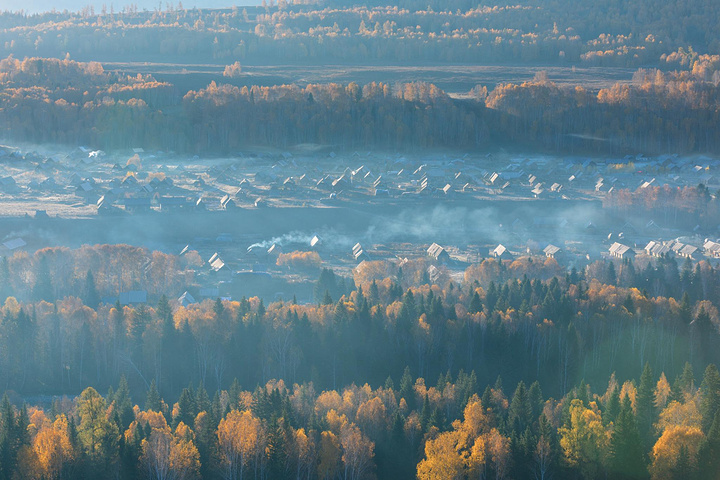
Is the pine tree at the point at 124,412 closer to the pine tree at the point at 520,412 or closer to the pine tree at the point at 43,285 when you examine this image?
the pine tree at the point at 520,412

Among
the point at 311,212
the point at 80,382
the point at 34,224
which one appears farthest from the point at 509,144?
the point at 80,382

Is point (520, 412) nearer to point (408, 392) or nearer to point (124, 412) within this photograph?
point (408, 392)

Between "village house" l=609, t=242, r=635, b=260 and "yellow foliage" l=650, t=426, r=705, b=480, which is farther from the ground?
"yellow foliage" l=650, t=426, r=705, b=480

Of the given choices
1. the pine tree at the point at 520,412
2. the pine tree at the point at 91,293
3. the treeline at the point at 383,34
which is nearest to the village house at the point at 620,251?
the pine tree at the point at 520,412

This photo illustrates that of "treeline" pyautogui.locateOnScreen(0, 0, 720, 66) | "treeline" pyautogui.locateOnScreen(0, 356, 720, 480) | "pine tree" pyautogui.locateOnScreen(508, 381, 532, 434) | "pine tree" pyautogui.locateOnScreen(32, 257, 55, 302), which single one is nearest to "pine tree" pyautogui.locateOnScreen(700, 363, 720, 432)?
"treeline" pyautogui.locateOnScreen(0, 356, 720, 480)

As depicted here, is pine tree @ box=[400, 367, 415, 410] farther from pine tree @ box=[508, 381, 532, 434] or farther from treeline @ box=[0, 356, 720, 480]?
pine tree @ box=[508, 381, 532, 434]
